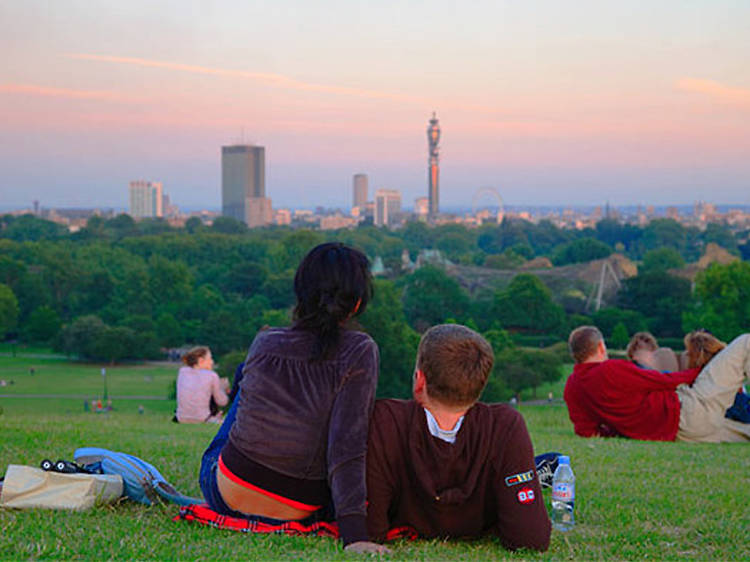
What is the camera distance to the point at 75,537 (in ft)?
12.6

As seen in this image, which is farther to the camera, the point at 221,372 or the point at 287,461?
the point at 221,372

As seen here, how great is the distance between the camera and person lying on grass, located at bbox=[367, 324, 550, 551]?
12.7 feet

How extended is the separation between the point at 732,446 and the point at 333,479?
18.4 feet

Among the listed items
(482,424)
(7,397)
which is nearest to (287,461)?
(482,424)

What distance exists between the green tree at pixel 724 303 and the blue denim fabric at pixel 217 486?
45.1m

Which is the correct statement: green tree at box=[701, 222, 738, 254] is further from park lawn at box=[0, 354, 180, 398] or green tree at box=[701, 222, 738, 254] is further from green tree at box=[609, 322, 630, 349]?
park lawn at box=[0, 354, 180, 398]

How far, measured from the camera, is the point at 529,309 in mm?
55188

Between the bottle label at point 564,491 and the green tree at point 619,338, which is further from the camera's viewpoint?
the green tree at point 619,338

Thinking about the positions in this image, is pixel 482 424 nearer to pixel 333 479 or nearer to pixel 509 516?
pixel 509 516

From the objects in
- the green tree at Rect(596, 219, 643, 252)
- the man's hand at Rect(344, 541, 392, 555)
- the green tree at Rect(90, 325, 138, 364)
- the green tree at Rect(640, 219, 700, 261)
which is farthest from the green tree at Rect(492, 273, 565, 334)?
the green tree at Rect(596, 219, 643, 252)

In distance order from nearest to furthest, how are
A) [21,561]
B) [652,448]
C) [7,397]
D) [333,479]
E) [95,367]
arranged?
1. [21,561]
2. [333,479]
3. [652,448]
4. [7,397]
5. [95,367]

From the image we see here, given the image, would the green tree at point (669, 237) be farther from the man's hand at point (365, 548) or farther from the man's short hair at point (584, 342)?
the man's hand at point (365, 548)

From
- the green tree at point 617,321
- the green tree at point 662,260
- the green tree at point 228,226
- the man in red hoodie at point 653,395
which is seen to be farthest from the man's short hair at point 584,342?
the green tree at point 228,226

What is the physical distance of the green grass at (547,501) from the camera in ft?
12.2
